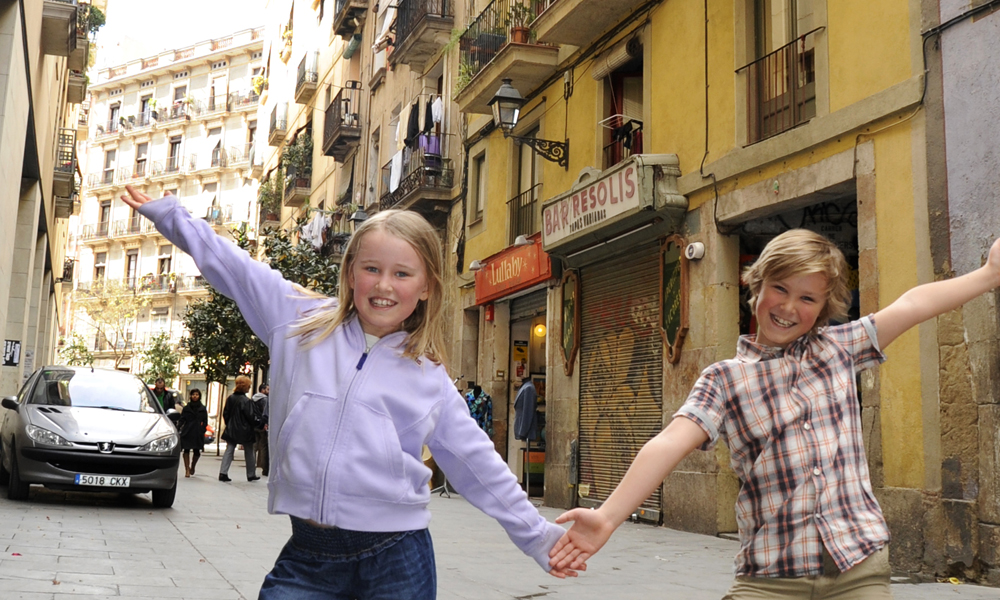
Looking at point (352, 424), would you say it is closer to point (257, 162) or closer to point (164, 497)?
point (164, 497)

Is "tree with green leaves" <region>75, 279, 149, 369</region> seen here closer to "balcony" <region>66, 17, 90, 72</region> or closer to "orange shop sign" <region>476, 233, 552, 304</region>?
"balcony" <region>66, 17, 90, 72</region>

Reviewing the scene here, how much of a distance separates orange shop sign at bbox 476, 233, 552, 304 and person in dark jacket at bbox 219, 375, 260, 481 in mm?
4327

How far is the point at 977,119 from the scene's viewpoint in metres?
7.75

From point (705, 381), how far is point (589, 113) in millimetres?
12211

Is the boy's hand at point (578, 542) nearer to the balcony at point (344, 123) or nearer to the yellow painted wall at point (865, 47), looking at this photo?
the yellow painted wall at point (865, 47)

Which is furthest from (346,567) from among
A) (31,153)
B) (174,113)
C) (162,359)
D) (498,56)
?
(174,113)

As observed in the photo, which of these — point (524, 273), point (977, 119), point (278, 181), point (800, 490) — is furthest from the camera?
point (278, 181)

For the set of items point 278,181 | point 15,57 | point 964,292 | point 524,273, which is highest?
point 278,181

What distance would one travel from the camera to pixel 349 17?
96.8 ft

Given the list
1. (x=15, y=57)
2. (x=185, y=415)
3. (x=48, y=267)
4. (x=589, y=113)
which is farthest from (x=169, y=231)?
(x=48, y=267)

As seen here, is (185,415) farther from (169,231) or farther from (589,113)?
(169,231)

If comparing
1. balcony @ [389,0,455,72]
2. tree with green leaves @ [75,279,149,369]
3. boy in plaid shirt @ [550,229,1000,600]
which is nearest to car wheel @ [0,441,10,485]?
boy in plaid shirt @ [550,229,1000,600]

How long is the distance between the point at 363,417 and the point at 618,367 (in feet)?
36.3

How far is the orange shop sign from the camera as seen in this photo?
1551cm
